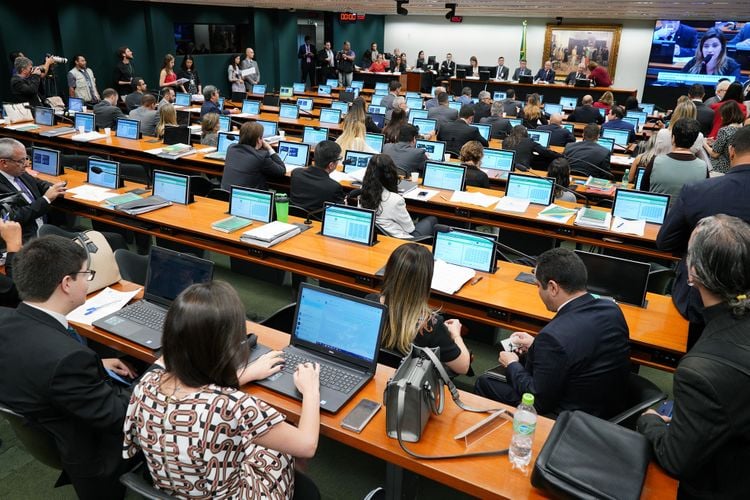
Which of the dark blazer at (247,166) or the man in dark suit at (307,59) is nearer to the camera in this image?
the dark blazer at (247,166)

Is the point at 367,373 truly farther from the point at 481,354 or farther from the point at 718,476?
the point at 481,354

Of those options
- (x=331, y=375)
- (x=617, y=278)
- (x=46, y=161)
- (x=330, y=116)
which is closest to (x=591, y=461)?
(x=331, y=375)

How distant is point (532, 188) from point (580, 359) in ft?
9.94

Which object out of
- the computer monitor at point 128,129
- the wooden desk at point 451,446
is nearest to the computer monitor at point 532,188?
the wooden desk at point 451,446

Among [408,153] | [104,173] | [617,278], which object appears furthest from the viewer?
[408,153]

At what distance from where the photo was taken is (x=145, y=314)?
280 cm

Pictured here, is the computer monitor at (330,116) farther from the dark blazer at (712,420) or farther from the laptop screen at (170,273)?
the dark blazer at (712,420)

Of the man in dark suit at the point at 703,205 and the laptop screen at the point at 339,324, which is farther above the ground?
the man in dark suit at the point at 703,205

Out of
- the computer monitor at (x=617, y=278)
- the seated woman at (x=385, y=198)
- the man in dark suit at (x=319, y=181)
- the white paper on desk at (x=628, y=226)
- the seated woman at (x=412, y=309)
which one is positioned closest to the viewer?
the seated woman at (x=412, y=309)

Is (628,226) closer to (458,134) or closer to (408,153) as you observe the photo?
(408,153)

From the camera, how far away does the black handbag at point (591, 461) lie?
155 cm

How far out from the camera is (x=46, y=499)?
2549mm

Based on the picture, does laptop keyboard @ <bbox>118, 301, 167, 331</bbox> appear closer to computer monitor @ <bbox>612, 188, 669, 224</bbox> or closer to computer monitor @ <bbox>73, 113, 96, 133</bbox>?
computer monitor @ <bbox>612, 188, 669, 224</bbox>

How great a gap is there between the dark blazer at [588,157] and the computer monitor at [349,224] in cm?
365
